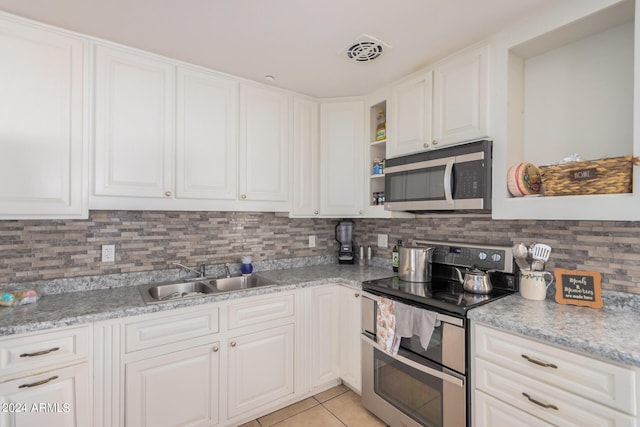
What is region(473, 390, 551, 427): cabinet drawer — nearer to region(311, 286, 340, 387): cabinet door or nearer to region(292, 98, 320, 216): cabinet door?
region(311, 286, 340, 387): cabinet door

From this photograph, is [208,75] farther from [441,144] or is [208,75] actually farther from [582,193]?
[582,193]

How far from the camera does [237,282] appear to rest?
2314 millimetres

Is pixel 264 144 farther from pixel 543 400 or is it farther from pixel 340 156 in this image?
pixel 543 400

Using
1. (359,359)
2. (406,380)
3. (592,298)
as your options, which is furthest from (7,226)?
(592,298)

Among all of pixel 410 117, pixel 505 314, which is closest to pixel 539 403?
pixel 505 314

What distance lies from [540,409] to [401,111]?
1.85 m

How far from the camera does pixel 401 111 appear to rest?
2.19 m

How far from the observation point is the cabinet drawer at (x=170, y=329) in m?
1.56

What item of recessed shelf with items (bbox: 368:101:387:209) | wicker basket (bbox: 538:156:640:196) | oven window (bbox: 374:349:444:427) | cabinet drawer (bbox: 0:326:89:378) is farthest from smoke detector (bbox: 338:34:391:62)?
cabinet drawer (bbox: 0:326:89:378)

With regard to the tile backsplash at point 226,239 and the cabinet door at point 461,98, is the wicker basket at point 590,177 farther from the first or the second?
the cabinet door at point 461,98

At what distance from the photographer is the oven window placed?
161 centimetres

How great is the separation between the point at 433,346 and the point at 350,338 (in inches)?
29.5

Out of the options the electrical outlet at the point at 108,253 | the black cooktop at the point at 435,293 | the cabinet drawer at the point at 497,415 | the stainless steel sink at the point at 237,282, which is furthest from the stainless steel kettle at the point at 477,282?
the electrical outlet at the point at 108,253

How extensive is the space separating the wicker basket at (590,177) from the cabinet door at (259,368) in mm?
1759
